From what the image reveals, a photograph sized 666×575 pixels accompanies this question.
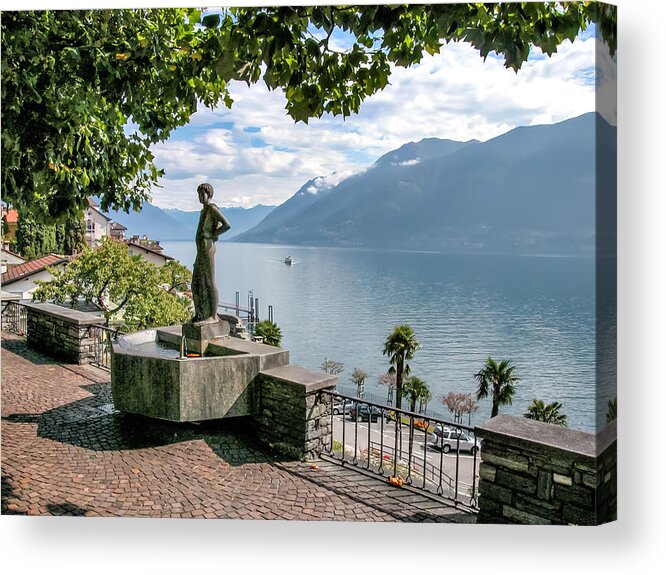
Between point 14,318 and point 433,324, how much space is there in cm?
4743

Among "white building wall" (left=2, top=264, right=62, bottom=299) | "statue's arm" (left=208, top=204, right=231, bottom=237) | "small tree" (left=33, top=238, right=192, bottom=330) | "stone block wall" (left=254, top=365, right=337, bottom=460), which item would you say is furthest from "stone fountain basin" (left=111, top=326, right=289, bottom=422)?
"small tree" (left=33, top=238, right=192, bottom=330)

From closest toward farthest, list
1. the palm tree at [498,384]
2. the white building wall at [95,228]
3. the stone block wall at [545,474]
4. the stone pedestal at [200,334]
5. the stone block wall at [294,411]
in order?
the stone block wall at [545,474]
the stone block wall at [294,411]
the stone pedestal at [200,334]
the white building wall at [95,228]
the palm tree at [498,384]

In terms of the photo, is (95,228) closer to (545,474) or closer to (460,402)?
(545,474)

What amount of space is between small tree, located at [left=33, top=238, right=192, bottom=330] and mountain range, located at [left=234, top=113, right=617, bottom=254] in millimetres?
4165

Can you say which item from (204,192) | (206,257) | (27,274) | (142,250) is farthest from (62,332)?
(142,250)

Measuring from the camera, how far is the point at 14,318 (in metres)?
9.86

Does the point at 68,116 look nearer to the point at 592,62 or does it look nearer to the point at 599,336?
the point at 592,62

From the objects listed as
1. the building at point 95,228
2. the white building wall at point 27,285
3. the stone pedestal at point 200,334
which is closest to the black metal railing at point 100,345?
the stone pedestal at point 200,334

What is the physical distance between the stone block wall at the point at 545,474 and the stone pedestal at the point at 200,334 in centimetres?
276

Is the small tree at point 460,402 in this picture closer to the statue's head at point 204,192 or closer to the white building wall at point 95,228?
the white building wall at point 95,228

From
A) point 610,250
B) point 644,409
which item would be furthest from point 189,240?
point 644,409

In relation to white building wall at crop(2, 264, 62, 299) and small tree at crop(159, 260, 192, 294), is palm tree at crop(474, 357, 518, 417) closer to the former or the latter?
small tree at crop(159, 260, 192, 294)

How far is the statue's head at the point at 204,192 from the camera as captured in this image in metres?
5.20

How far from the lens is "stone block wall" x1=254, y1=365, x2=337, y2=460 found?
4699 millimetres
